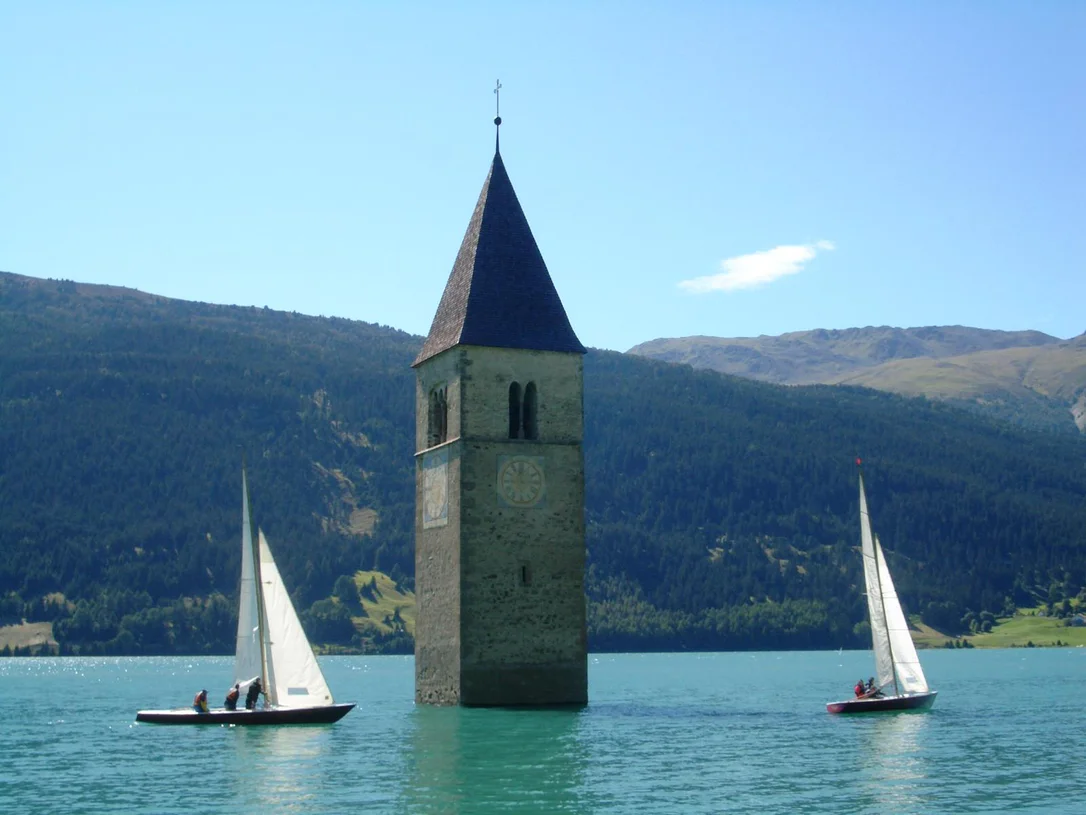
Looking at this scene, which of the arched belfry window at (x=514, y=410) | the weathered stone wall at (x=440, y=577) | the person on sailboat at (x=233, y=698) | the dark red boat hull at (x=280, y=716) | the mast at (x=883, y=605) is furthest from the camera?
the mast at (x=883, y=605)

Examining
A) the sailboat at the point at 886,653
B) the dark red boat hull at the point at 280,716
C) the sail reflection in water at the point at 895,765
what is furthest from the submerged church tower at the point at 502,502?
the sailboat at the point at 886,653

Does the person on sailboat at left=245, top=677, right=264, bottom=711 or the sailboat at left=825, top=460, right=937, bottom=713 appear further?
the sailboat at left=825, top=460, right=937, bottom=713

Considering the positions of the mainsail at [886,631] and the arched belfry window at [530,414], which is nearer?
the arched belfry window at [530,414]

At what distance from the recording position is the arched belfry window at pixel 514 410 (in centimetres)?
5428

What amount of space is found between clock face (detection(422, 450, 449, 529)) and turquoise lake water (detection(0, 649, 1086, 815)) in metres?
6.47

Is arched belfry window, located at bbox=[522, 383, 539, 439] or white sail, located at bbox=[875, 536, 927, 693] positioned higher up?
arched belfry window, located at bbox=[522, 383, 539, 439]

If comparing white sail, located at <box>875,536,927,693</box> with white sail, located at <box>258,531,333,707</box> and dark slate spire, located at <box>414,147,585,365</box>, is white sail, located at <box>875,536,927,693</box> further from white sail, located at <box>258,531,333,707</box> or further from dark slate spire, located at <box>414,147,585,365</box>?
white sail, located at <box>258,531,333,707</box>

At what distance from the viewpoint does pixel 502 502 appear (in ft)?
174

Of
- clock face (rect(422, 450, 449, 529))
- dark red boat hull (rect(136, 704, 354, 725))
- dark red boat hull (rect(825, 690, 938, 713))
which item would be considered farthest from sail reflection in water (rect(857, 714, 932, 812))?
dark red boat hull (rect(136, 704, 354, 725))

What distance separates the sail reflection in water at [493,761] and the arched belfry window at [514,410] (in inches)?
373

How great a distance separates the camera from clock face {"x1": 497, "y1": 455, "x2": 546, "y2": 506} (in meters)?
53.1

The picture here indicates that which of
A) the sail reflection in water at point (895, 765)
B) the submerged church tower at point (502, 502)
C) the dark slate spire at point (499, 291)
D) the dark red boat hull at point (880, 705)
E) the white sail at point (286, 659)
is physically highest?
the dark slate spire at point (499, 291)

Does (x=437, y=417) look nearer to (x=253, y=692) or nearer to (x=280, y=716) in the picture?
(x=253, y=692)

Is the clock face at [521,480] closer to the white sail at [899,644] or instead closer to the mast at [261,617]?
the mast at [261,617]
